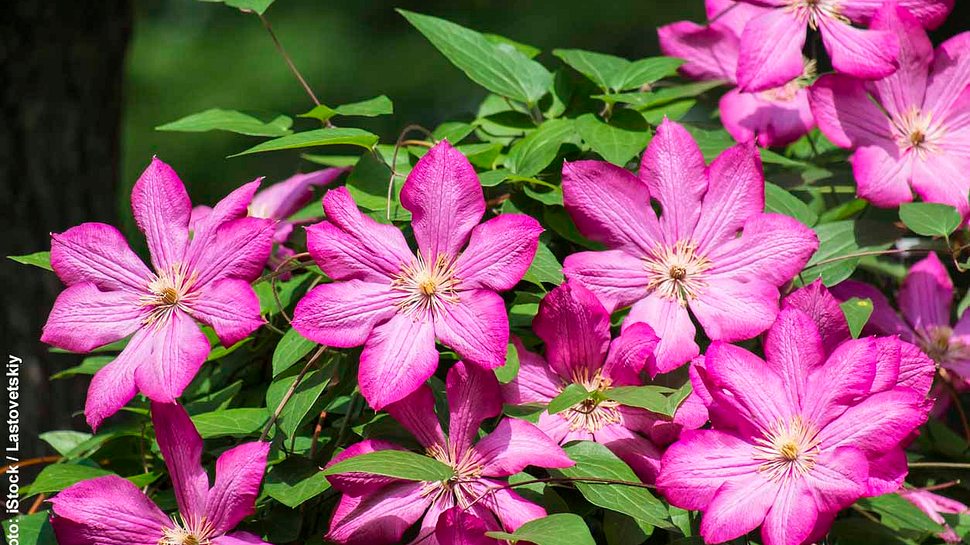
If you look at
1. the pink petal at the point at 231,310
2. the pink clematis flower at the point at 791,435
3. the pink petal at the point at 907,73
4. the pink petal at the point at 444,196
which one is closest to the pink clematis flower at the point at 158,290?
the pink petal at the point at 231,310

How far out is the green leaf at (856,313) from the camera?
2.60 ft

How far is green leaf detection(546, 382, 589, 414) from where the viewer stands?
686 millimetres

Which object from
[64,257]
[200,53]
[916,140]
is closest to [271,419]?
[64,257]

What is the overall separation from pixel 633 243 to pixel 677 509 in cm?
20

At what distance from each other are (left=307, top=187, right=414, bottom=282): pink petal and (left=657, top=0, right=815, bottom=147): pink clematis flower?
0.40 m

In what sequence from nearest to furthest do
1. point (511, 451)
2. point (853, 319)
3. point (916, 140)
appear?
point (511, 451)
point (853, 319)
point (916, 140)

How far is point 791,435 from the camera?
0.71m

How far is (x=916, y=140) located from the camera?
2.99 ft

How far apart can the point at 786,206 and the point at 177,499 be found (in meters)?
0.55

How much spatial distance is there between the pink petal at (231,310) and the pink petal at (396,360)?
0.27 ft

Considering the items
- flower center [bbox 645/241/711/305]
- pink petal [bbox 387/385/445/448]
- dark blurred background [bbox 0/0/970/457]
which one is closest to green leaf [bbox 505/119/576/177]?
flower center [bbox 645/241/711/305]

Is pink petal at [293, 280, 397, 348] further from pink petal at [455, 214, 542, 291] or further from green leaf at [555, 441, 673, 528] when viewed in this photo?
green leaf at [555, 441, 673, 528]

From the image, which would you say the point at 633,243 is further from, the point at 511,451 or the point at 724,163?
the point at 511,451

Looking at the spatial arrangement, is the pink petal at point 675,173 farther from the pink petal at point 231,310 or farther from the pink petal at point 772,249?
the pink petal at point 231,310
